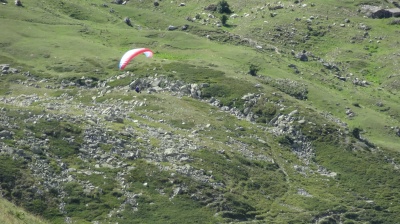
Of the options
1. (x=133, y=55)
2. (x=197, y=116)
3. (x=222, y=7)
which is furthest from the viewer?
(x=222, y=7)

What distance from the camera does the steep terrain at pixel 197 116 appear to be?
192 ft

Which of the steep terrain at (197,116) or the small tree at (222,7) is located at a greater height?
the small tree at (222,7)

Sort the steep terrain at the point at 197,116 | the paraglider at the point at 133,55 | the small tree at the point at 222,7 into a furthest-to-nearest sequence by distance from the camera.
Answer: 1. the small tree at the point at 222,7
2. the paraglider at the point at 133,55
3. the steep terrain at the point at 197,116

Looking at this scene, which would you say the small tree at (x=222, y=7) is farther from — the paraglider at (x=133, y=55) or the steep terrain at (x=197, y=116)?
the paraglider at (x=133, y=55)

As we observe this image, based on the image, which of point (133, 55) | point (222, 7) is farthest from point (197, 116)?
point (222, 7)

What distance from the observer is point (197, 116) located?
80.1 metres

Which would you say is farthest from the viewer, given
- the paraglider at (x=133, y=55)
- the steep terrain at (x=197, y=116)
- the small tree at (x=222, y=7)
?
the small tree at (x=222, y=7)

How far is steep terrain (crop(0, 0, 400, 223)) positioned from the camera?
58.6 metres

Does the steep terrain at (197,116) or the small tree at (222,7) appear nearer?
the steep terrain at (197,116)

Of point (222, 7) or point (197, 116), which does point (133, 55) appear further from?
point (222, 7)

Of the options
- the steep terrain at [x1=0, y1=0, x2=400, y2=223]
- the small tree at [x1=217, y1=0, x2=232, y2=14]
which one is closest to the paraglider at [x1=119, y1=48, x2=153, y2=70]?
the steep terrain at [x1=0, y1=0, x2=400, y2=223]

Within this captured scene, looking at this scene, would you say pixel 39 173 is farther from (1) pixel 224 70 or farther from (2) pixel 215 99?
(1) pixel 224 70

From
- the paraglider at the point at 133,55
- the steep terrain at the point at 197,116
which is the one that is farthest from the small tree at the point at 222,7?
the paraglider at the point at 133,55

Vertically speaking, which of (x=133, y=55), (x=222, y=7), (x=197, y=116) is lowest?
(x=197, y=116)
